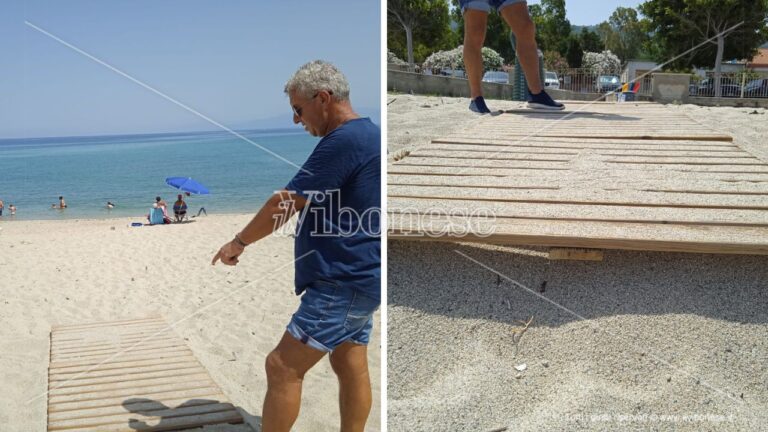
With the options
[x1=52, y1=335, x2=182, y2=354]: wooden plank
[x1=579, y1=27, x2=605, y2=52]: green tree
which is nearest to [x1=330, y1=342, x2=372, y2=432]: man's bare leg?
[x1=579, y1=27, x2=605, y2=52]: green tree

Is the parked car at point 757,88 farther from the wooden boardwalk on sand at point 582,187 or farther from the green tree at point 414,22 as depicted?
the green tree at point 414,22

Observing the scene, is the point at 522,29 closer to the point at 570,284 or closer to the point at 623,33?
the point at 623,33

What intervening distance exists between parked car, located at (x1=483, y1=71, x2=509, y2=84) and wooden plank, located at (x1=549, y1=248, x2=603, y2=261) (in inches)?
35.5

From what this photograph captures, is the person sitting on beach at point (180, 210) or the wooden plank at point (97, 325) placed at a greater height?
the wooden plank at point (97, 325)

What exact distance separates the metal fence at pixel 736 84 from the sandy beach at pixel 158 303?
5.41ft

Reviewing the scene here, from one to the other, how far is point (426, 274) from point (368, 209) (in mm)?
347

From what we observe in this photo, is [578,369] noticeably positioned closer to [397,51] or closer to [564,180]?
[564,180]

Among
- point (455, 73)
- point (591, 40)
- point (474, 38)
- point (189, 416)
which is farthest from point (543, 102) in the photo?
point (189, 416)

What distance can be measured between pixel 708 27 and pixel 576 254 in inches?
36.0

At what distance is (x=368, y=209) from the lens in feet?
5.32

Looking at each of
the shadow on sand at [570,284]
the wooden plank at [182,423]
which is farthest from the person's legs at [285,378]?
the wooden plank at [182,423]

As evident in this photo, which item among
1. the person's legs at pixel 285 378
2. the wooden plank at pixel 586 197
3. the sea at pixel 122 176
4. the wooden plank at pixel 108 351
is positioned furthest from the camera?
the sea at pixel 122 176

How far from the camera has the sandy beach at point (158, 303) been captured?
2.53 metres

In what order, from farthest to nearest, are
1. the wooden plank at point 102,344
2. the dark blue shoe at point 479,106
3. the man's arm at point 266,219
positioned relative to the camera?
the wooden plank at point 102,344
the dark blue shoe at point 479,106
the man's arm at point 266,219
